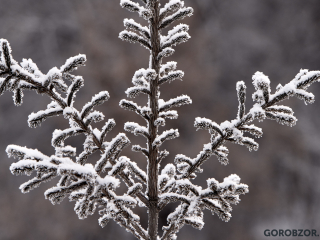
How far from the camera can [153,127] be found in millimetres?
352

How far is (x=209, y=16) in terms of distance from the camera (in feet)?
4.05

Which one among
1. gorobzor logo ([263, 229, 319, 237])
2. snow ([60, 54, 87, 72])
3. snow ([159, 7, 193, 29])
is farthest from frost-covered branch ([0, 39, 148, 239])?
gorobzor logo ([263, 229, 319, 237])

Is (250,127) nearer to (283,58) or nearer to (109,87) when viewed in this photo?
(109,87)

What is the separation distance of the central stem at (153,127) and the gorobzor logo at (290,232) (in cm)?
A: 97

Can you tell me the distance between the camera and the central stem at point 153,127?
0.32 m

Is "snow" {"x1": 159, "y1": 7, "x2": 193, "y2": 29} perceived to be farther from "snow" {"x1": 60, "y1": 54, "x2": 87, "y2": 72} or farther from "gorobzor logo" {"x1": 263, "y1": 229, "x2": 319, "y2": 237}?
"gorobzor logo" {"x1": 263, "y1": 229, "x2": 319, "y2": 237}

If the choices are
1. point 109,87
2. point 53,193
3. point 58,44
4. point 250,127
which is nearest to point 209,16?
point 109,87

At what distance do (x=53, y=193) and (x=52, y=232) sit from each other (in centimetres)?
98

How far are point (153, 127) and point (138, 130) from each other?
2cm

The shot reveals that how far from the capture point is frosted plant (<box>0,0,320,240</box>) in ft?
0.95

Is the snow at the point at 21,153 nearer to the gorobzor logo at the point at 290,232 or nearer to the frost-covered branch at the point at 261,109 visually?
the frost-covered branch at the point at 261,109

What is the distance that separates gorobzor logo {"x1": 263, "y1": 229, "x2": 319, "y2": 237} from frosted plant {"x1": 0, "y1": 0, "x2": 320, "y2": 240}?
947 mm

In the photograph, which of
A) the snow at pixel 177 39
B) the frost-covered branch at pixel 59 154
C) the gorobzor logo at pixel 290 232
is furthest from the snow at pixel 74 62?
the gorobzor logo at pixel 290 232

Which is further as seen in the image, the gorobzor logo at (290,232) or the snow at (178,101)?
the gorobzor logo at (290,232)
